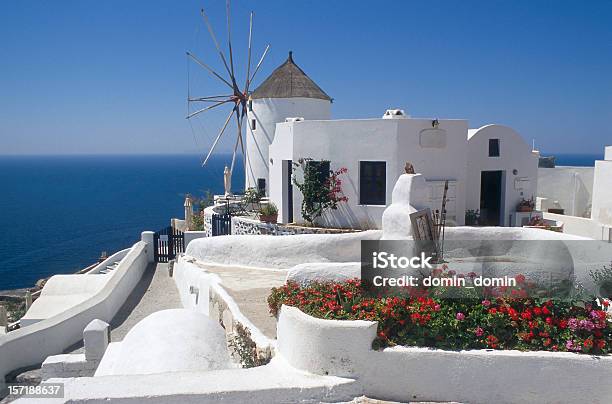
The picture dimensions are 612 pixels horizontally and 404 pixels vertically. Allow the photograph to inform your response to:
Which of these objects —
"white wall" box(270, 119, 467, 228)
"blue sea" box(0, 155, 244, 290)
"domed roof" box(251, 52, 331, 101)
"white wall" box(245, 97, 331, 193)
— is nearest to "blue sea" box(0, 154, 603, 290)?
"blue sea" box(0, 155, 244, 290)

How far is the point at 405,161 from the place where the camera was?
15.5 m

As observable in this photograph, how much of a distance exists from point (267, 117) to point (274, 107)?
0.62m

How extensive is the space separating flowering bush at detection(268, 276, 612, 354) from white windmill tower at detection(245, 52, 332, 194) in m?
18.0

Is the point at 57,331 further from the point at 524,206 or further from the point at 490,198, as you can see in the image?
the point at 524,206

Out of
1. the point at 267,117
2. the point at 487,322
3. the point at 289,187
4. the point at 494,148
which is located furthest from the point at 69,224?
the point at 487,322

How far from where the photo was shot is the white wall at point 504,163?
16656 mm

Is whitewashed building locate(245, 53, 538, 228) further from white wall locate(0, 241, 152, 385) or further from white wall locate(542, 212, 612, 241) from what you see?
white wall locate(0, 241, 152, 385)

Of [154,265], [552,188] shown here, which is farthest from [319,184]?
[552,188]

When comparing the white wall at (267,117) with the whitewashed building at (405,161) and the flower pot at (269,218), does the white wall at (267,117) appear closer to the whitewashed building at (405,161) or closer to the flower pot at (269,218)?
the whitewashed building at (405,161)

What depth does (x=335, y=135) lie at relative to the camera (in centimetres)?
1616

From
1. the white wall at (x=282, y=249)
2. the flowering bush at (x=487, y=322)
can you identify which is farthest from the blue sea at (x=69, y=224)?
the flowering bush at (x=487, y=322)

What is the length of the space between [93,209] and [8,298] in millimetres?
68170

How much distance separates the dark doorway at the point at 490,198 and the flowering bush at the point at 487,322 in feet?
35.5

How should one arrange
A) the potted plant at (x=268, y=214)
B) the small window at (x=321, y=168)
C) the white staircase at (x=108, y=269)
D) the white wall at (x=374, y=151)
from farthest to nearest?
the white staircase at (x=108, y=269)
the potted plant at (x=268, y=214)
the small window at (x=321, y=168)
the white wall at (x=374, y=151)
